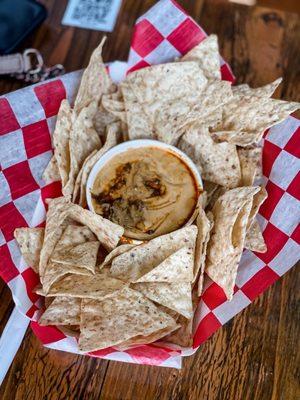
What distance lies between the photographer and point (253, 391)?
1721 mm

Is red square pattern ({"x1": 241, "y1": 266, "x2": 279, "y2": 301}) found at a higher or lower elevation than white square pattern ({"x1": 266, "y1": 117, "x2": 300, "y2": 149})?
lower

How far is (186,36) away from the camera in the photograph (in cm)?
226

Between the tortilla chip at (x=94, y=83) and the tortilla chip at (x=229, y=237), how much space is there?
715mm

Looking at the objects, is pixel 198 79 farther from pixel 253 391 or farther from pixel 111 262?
pixel 253 391

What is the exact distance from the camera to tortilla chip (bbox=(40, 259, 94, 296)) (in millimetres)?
1675

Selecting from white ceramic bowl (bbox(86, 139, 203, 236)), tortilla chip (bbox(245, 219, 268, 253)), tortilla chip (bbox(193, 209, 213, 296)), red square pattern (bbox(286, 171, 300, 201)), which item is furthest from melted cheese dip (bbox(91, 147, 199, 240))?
red square pattern (bbox(286, 171, 300, 201))

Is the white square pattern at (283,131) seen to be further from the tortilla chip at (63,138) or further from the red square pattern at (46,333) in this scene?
→ the red square pattern at (46,333)

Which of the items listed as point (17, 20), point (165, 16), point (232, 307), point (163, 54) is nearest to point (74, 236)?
point (232, 307)

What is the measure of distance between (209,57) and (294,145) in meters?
0.55

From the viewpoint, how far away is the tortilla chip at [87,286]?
1.64 meters

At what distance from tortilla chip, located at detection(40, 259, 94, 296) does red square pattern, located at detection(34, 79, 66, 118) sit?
67 centimetres

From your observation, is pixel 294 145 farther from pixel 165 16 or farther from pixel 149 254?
pixel 165 16

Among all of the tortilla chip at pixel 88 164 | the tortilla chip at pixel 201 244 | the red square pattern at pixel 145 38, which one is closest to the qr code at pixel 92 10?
the red square pattern at pixel 145 38

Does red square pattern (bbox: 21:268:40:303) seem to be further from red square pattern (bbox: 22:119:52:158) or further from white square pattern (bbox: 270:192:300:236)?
white square pattern (bbox: 270:192:300:236)
